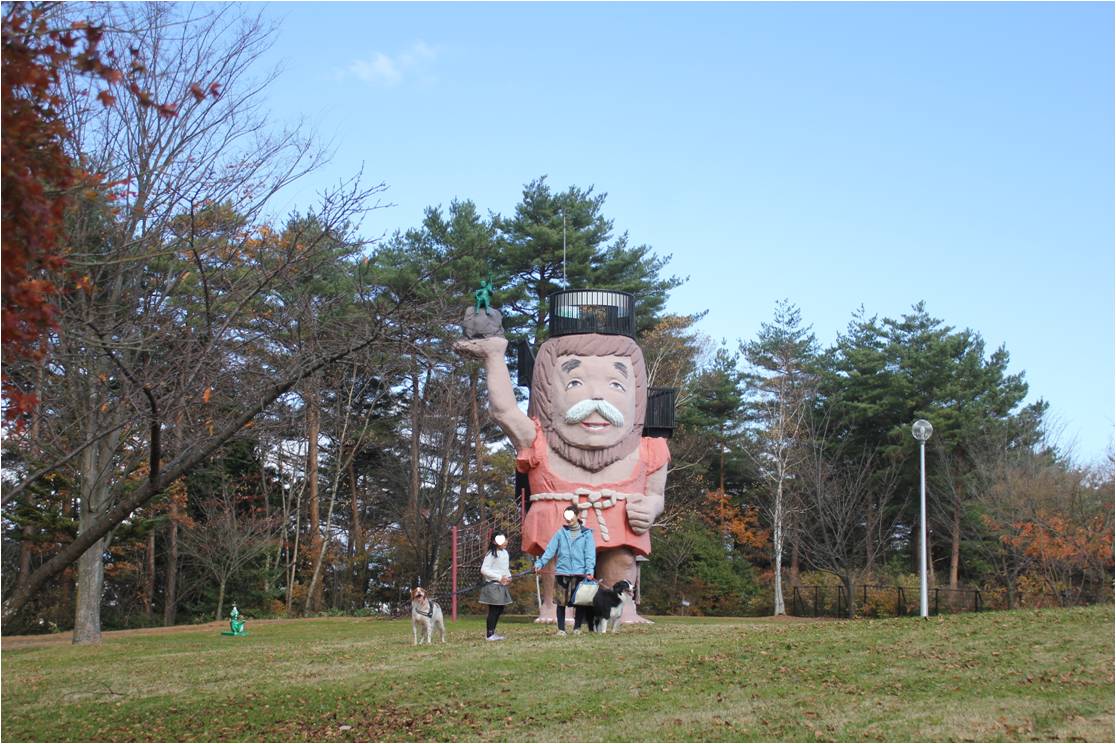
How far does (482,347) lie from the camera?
55.0 ft

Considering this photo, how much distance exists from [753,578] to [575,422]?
708 inches

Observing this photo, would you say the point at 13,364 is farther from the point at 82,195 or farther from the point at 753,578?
the point at 753,578

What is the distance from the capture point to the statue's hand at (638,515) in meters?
16.9

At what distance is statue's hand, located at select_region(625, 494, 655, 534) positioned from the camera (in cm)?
1686

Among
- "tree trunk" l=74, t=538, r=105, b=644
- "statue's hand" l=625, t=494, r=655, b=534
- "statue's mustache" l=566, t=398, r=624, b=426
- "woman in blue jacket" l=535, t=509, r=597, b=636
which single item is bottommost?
"tree trunk" l=74, t=538, r=105, b=644

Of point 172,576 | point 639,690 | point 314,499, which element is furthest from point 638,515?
point 172,576

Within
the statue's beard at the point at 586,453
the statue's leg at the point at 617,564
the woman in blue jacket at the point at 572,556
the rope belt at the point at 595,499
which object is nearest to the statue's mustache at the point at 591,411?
the statue's beard at the point at 586,453

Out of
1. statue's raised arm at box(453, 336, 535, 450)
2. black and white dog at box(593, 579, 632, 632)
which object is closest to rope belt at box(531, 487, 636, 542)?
statue's raised arm at box(453, 336, 535, 450)

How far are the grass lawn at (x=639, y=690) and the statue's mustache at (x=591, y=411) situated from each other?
4.58 m

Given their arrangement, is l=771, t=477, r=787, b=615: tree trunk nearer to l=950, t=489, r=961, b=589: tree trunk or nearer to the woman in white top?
l=950, t=489, r=961, b=589: tree trunk

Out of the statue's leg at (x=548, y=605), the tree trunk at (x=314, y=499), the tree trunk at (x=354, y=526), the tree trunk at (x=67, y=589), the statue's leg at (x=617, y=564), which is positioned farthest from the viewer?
the tree trunk at (x=354, y=526)

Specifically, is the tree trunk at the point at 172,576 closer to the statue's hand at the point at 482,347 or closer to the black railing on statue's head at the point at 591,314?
the black railing on statue's head at the point at 591,314

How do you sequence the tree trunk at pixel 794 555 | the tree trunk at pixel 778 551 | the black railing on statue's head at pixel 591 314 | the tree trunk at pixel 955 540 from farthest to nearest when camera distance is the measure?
1. the tree trunk at pixel 955 540
2. the tree trunk at pixel 794 555
3. the tree trunk at pixel 778 551
4. the black railing on statue's head at pixel 591 314

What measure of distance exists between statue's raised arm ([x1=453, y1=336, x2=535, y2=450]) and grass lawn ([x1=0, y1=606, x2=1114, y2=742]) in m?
4.66
